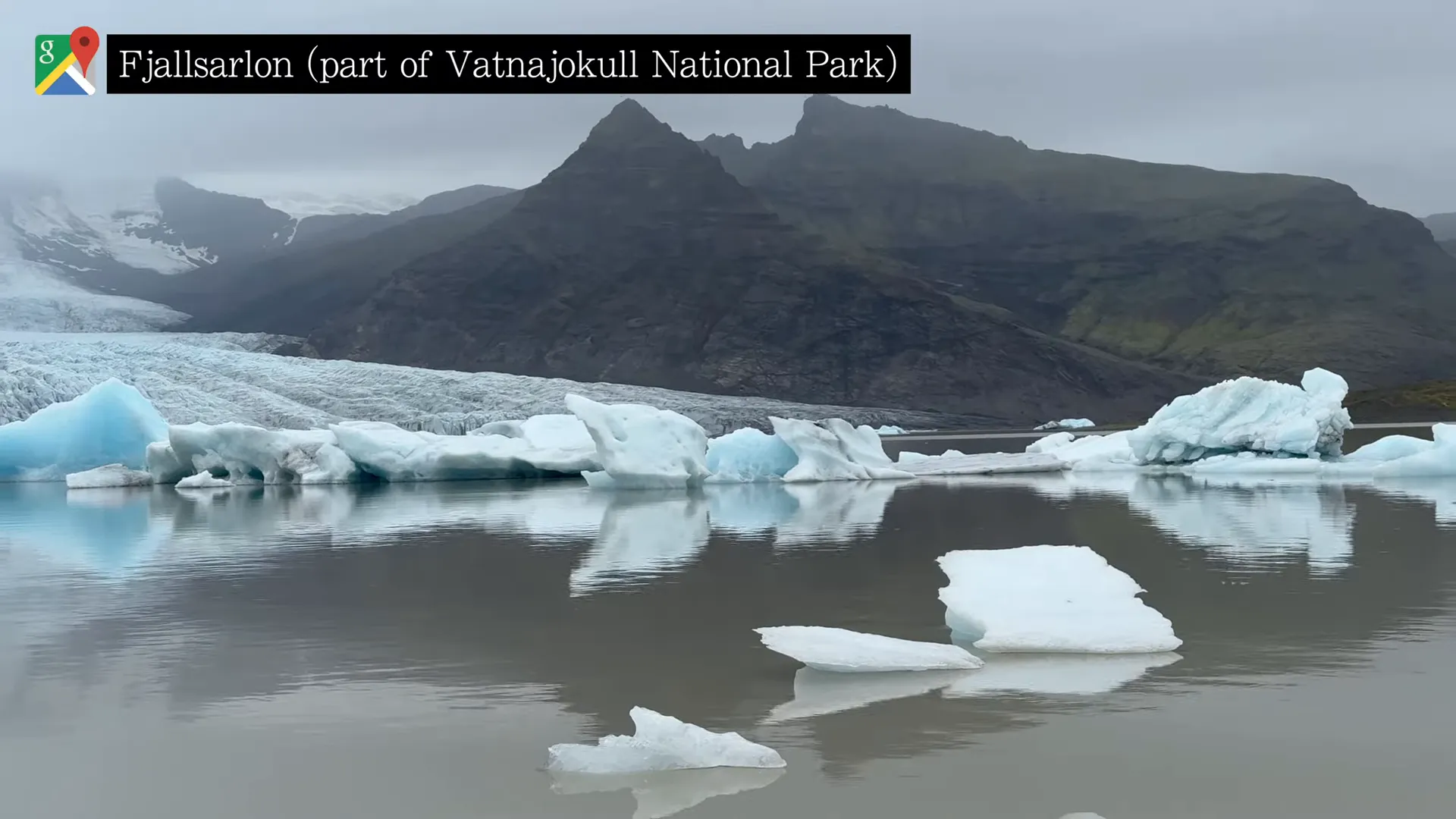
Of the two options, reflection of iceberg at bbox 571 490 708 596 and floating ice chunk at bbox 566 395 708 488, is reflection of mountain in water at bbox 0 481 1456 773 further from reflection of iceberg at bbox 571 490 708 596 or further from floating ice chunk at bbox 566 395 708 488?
floating ice chunk at bbox 566 395 708 488

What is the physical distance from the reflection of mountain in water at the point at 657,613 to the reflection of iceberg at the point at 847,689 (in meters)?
0.04

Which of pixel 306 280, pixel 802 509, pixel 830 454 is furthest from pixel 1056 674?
pixel 306 280

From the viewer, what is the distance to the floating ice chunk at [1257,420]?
29922 mm

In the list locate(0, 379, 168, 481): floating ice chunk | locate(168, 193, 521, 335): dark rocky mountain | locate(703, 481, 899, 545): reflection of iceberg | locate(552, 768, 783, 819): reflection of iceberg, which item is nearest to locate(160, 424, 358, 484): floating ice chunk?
locate(0, 379, 168, 481): floating ice chunk

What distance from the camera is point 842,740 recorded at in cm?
679

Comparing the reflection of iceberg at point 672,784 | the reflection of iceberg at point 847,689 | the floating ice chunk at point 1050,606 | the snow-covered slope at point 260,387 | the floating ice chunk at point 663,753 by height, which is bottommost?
the reflection of iceberg at point 672,784

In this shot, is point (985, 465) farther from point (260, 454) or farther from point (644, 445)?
point (260, 454)

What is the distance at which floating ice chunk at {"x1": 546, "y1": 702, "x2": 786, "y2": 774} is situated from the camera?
627 cm

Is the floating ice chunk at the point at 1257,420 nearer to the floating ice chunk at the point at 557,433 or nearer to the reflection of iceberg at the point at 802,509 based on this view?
the reflection of iceberg at the point at 802,509

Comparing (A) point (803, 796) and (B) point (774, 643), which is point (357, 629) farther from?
(A) point (803, 796)

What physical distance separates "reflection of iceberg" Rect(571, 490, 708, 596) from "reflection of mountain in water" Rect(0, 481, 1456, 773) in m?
0.12

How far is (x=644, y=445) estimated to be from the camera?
28781 mm

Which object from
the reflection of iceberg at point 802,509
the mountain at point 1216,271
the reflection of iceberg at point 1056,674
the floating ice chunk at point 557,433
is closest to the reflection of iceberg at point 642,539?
the reflection of iceberg at point 802,509

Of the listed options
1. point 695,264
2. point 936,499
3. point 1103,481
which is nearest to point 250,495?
point 936,499
